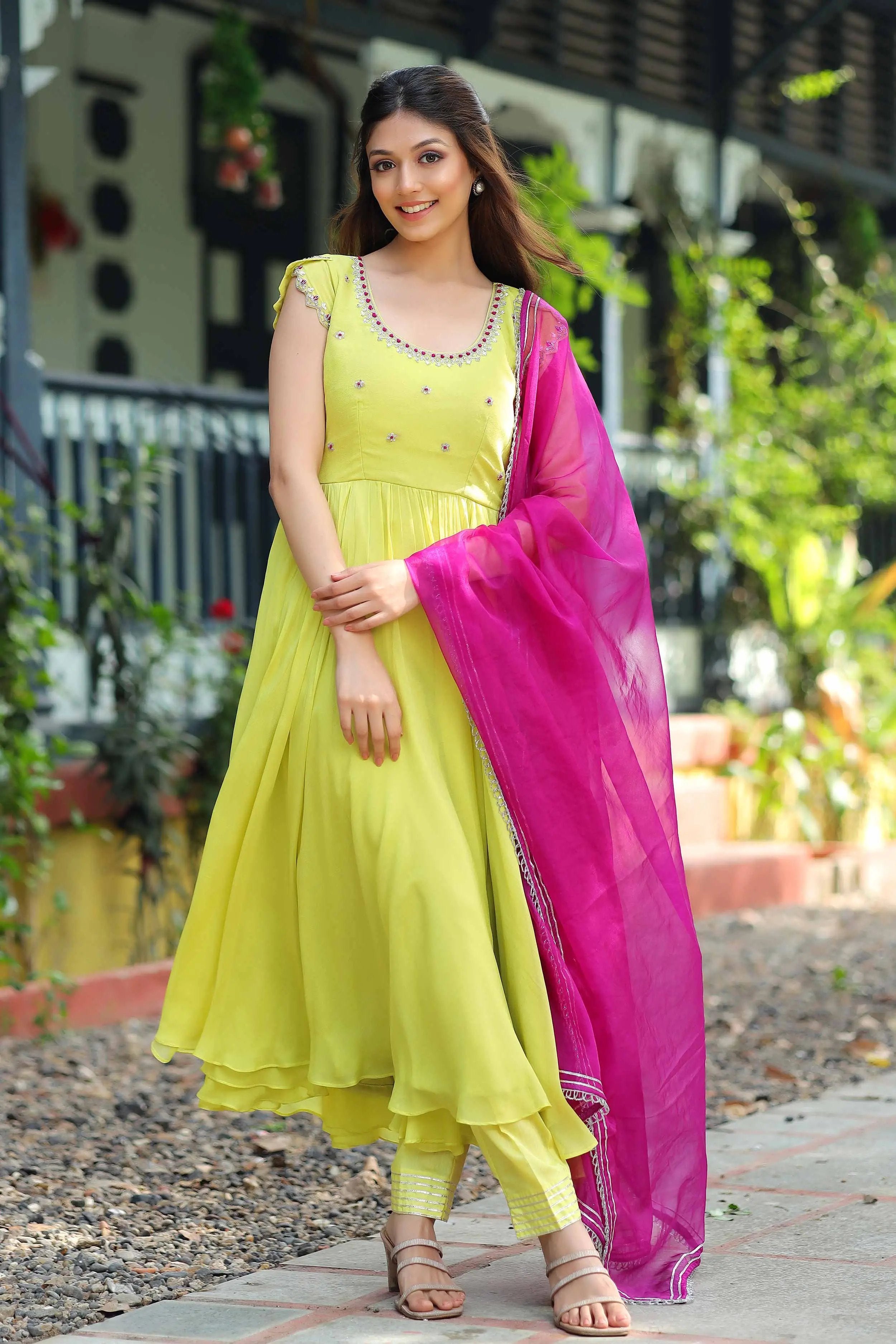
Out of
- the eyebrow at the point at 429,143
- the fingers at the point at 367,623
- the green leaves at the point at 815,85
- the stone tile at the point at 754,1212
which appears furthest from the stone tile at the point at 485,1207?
the green leaves at the point at 815,85

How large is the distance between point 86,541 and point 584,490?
3036mm

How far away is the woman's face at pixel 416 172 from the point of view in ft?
8.57

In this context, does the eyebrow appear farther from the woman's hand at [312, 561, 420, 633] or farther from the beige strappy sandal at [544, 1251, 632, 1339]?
the beige strappy sandal at [544, 1251, 632, 1339]

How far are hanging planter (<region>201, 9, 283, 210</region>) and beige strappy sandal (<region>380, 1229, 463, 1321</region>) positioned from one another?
598cm

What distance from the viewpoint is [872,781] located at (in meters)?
8.09

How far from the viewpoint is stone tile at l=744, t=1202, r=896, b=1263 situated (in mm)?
2730

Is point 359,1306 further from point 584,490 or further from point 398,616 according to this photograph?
point 584,490

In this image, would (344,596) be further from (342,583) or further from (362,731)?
(362,731)

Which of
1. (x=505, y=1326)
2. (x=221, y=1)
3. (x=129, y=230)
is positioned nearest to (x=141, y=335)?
(x=129, y=230)

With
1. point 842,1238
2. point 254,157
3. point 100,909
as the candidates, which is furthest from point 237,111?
point 842,1238

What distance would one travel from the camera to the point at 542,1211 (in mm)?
2414

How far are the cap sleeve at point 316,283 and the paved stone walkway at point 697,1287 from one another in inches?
54.5

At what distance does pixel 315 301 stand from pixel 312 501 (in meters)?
0.30

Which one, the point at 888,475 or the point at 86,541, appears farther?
the point at 888,475
